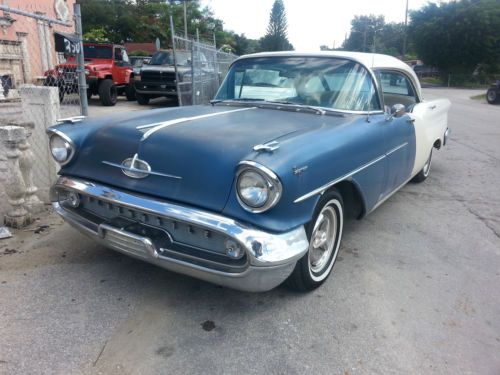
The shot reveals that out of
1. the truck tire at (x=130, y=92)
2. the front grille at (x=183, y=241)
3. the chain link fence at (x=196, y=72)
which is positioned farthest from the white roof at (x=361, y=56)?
the truck tire at (x=130, y=92)

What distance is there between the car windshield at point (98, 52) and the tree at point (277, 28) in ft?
199

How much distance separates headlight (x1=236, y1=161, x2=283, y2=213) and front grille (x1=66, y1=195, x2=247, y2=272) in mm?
227

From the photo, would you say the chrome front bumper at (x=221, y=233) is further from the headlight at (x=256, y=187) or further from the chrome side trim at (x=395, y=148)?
the chrome side trim at (x=395, y=148)

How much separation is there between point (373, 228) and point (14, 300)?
3.00m

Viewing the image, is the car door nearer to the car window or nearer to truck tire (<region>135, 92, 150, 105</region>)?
the car window

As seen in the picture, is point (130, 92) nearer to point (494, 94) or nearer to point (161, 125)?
point (161, 125)

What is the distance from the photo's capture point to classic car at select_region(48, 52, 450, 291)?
229cm

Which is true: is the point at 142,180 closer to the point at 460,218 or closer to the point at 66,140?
the point at 66,140

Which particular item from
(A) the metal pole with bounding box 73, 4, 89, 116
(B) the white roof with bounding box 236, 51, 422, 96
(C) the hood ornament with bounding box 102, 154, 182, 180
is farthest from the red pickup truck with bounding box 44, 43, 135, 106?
(C) the hood ornament with bounding box 102, 154, 182, 180

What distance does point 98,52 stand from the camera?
13.3m

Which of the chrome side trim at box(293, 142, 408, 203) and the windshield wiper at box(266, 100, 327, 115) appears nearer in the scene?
the chrome side trim at box(293, 142, 408, 203)

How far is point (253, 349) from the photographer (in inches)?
90.9

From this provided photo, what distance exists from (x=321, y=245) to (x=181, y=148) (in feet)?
3.92

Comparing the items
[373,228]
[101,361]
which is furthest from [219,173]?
[373,228]
